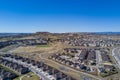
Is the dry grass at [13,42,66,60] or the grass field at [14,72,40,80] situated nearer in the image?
the grass field at [14,72,40,80]

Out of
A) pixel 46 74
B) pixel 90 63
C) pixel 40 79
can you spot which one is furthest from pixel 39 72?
pixel 90 63

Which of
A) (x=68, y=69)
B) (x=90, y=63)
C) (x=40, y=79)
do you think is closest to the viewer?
(x=40, y=79)

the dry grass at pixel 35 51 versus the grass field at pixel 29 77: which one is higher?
the dry grass at pixel 35 51

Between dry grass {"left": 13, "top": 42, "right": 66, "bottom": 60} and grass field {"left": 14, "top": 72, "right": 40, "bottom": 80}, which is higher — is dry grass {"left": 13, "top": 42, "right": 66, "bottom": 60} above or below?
above

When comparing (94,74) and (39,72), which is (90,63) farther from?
(39,72)

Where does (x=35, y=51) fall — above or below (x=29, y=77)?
above

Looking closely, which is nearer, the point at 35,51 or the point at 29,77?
the point at 29,77

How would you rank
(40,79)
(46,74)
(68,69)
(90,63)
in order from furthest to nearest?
(90,63), (68,69), (46,74), (40,79)

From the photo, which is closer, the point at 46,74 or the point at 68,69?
the point at 46,74

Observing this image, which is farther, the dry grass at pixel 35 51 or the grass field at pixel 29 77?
the dry grass at pixel 35 51

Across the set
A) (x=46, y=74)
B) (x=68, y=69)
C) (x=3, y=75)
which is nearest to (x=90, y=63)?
(x=68, y=69)
